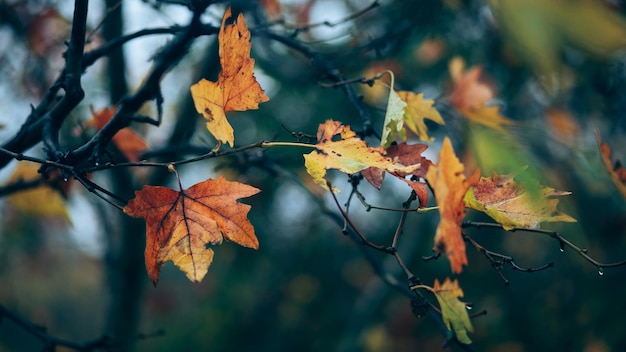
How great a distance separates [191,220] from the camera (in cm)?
68

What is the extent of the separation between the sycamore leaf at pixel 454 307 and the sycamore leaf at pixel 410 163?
128 millimetres

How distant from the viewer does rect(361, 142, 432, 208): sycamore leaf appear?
65 centimetres

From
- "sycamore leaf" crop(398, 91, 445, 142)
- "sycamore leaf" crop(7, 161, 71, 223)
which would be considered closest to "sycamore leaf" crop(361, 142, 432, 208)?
"sycamore leaf" crop(398, 91, 445, 142)

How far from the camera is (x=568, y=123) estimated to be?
2.42 metres

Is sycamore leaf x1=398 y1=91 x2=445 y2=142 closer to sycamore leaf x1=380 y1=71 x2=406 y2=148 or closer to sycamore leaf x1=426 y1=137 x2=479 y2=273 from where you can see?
sycamore leaf x1=380 y1=71 x2=406 y2=148

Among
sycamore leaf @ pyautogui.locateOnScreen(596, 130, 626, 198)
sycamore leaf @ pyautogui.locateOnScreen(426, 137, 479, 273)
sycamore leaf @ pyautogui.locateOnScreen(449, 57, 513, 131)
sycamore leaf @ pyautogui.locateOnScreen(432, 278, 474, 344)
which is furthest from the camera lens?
sycamore leaf @ pyautogui.locateOnScreen(449, 57, 513, 131)

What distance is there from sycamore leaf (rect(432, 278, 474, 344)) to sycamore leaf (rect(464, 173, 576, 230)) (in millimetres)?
116

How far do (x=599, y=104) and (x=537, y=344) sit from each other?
204 cm

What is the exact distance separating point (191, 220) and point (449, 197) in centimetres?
39

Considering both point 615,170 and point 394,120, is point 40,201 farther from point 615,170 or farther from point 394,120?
point 615,170

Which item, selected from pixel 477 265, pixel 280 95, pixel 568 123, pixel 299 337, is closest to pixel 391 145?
pixel 568 123

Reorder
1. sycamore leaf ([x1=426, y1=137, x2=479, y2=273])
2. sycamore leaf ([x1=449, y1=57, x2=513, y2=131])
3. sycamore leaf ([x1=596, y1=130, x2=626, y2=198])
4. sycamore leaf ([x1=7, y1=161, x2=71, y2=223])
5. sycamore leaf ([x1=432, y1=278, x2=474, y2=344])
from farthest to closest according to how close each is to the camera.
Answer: sycamore leaf ([x1=7, y1=161, x2=71, y2=223]), sycamore leaf ([x1=449, y1=57, x2=513, y2=131]), sycamore leaf ([x1=596, y1=130, x2=626, y2=198]), sycamore leaf ([x1=432, y1=278, x2=474, y2=344]), sycamore leaf ([x1=426, y1=137, x2=479, y2=273])

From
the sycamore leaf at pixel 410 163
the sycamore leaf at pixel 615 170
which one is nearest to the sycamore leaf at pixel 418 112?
the sycamore leaf at pixel 410 163

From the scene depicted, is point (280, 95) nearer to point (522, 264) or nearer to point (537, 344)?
point (537, 344)
